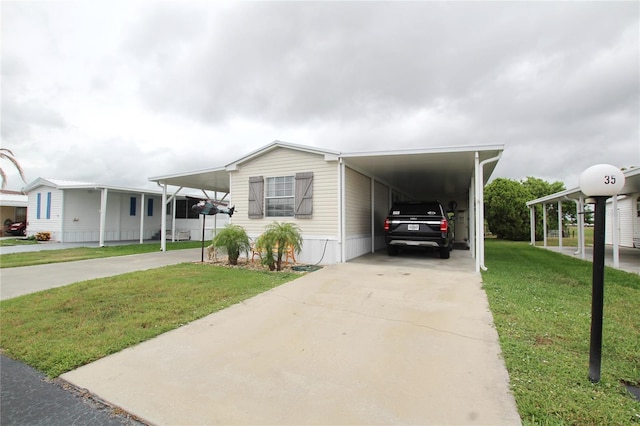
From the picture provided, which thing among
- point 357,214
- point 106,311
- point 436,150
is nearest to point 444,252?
point 357,214

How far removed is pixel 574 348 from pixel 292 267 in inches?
239

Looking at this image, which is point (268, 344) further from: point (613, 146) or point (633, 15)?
point (613, 146)

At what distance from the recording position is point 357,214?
32.1 ft

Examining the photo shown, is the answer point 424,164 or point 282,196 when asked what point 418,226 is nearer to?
point 424,164

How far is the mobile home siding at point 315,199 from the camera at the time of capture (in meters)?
8.55

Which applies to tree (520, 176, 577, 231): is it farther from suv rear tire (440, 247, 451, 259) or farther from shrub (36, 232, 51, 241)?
shrub (36, 232, 51, 241)

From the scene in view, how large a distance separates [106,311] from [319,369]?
11.2ft

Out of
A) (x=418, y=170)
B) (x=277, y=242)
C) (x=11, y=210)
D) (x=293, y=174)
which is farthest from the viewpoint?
(x=11, y=210)

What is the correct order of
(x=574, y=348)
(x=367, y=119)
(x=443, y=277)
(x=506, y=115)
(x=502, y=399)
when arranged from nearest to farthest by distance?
(x=502, y=399)
(x=574, y=348)
(x=443, y=277)
(x=506, y=115)
(x=367, y=119)

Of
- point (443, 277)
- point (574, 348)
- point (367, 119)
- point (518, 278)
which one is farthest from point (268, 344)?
point (367, 119)

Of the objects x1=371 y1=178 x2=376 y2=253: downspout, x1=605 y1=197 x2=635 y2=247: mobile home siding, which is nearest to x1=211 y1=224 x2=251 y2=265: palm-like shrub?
x1=371 y1=178 x2=376 y2=253: downspout

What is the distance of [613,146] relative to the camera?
17719 mm

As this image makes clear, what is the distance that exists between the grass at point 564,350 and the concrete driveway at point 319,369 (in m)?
0.18

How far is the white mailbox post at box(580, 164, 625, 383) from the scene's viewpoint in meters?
2.31
